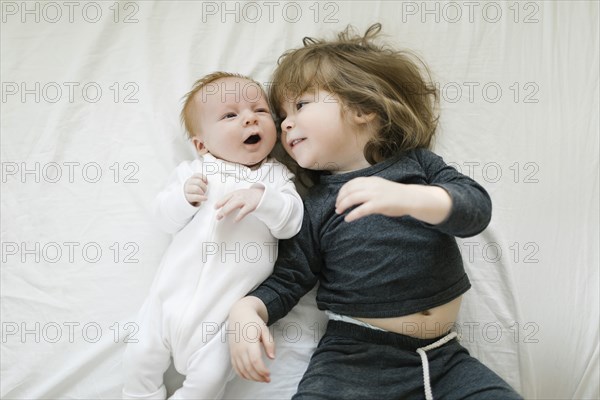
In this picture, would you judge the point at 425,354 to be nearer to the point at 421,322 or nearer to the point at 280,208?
the point at 421,322

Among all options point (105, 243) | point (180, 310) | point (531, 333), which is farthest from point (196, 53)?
point (531, 333)

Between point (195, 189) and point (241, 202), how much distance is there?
4.0 inches

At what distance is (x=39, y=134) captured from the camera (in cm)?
121

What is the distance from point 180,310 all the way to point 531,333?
664mm

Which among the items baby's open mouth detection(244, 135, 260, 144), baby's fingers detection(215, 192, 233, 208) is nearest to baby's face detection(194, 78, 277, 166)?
baby's open mouth detection(244, 135, 260, 144)

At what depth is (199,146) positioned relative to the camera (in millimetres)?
1144

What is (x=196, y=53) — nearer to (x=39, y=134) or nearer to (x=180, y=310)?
(x=39, y=134)

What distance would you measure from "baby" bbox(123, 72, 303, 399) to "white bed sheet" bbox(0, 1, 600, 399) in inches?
3.7

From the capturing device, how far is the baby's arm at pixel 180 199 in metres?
1.03

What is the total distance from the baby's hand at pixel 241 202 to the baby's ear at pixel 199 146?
0.17 m

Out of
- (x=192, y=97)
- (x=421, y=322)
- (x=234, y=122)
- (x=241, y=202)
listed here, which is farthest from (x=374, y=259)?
(x=192, y=97)

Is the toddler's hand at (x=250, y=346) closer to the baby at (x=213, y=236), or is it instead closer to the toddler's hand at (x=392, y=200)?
the baby at (x=213, y=236)

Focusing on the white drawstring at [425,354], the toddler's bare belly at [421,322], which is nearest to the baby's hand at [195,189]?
the toddler's bare belly at [421,322]

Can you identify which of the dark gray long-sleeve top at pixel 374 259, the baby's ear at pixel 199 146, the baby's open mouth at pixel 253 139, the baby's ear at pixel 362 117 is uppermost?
the baby's ear at pixel 362 117
